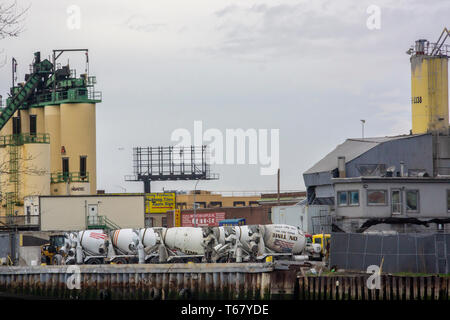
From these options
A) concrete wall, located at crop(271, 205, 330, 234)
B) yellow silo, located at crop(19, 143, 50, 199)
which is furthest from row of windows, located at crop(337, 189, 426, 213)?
yellow silo, located at crop(19, 143, 50, 199)

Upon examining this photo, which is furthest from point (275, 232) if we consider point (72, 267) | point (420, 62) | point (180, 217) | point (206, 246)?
point (180, 217)

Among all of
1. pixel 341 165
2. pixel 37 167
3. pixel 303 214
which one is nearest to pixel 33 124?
pixel 37 167

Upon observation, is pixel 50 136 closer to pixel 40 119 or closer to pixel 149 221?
pixel 40 119

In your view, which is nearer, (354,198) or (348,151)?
(354,198)

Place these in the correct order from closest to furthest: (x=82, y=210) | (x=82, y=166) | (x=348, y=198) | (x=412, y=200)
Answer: (x=412, y=200) → (x=348, y=198) → (x=82, y=210) → (x=82, y=166)

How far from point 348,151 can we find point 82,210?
24.9 m

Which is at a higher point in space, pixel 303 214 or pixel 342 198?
pixel 342 198

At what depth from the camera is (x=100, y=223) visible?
8188 cm

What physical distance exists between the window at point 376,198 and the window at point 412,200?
166 cm

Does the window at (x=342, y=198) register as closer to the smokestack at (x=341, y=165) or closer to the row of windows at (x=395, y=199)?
the row of windows at (x=395, y=199)

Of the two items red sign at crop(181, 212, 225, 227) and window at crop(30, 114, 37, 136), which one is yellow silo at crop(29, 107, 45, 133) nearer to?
window at crop(30, 114, 37, 136)

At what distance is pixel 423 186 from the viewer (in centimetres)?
6425

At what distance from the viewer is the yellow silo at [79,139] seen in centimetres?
9662
